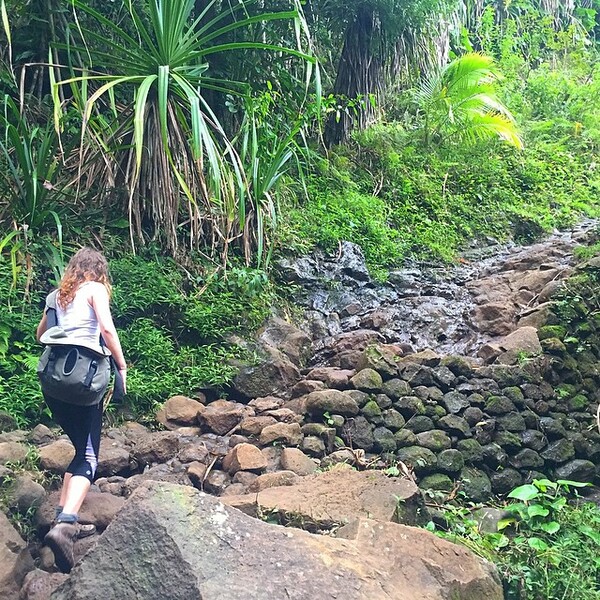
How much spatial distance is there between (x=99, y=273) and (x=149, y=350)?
6.03 ft

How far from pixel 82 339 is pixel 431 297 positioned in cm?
445

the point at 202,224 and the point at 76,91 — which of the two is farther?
the point at 202,224

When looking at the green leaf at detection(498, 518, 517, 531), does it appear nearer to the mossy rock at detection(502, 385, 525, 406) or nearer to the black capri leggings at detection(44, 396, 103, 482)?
the mossy rock at detection(502, 385, 525, 406)

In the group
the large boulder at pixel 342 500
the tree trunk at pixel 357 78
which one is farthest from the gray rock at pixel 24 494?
the tree trunk at pixel 357 78

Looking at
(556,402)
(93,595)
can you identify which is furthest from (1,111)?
(556,402)

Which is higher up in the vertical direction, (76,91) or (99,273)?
(76,91)

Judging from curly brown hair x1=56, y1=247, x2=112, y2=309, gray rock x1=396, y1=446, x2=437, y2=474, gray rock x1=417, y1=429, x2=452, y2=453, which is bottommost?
gray rock x1=396, y1=446, x2=437, y2=474

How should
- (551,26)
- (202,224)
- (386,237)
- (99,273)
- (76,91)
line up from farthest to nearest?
(551,26) < (386,237) < (202,224) < (76,91) < (99,273)

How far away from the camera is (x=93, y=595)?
2131mm

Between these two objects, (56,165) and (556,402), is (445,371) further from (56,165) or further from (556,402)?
(56,165)

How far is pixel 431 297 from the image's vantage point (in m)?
6.77

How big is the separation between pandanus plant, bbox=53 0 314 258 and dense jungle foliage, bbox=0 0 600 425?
21 millimetres

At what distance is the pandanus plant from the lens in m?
5.12

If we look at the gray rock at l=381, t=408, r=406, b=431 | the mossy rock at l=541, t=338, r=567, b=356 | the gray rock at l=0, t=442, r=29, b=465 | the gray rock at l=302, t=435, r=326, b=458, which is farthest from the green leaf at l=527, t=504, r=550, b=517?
the gray rock at l=0, t=442, r=29, b=465
